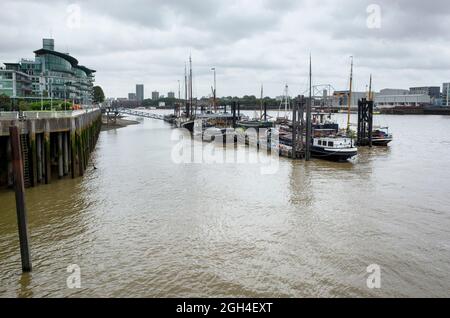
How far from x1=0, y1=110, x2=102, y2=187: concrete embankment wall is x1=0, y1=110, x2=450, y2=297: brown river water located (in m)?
1.25

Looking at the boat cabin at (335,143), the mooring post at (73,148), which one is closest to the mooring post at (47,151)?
the mooring post at (73,148)

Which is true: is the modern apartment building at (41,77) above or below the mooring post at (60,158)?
above

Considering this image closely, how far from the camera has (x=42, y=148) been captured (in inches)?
1158

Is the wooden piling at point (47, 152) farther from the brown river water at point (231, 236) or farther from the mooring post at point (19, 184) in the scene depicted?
the mooring post at point (19, 184)

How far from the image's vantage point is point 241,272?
49.4 ft

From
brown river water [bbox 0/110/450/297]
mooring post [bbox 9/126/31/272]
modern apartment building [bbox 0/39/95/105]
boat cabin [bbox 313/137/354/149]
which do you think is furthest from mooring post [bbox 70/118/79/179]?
modern apartment building [bbox 0/39/95/105]

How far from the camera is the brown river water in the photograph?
14.1 metres

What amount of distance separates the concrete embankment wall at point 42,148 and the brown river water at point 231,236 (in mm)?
1253

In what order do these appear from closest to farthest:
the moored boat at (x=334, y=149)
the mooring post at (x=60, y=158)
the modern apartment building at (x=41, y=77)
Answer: the mooring post at (x=60, y=158) → the moored boat at (x=334, y=149) → the modern apartment building at (x=41, y=77)

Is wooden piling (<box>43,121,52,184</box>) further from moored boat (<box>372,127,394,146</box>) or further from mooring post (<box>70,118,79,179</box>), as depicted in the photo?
moored boat (<box>372,127,394,146</box>)

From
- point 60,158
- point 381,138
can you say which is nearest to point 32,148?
point 60,158

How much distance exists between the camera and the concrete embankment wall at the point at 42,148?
26.2 meters

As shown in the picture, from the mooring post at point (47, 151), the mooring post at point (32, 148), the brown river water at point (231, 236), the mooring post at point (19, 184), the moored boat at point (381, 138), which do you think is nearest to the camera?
the mooring post at point (19, 184)
